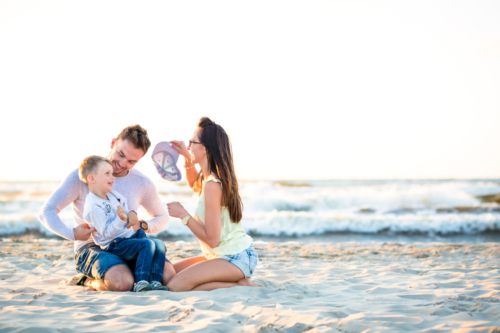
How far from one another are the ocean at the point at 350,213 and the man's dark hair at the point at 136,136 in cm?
103

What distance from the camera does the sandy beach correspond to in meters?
2.41

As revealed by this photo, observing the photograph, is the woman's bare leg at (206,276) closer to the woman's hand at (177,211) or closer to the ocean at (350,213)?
the woman's hand at (177,211)

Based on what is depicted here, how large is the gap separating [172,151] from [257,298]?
1658mm

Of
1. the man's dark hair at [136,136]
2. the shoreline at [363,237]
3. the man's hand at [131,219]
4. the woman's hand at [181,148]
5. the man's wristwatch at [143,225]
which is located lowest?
the shoreline at [363,237]

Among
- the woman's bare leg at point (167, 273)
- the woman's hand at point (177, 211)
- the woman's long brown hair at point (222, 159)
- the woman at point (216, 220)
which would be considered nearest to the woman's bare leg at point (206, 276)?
the woman at point (216, 220)

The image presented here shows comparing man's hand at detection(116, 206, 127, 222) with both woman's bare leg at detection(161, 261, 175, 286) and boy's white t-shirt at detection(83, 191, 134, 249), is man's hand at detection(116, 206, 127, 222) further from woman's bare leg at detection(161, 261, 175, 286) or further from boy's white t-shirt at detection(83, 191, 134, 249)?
woman's bare leg at detection(161, 261, 175, 286)

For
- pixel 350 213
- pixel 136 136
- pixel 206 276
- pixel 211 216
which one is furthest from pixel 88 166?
pixel 350 213

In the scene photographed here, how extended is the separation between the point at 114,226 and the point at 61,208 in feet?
1.97

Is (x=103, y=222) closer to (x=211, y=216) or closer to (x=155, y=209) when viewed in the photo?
(x=155, y=209)

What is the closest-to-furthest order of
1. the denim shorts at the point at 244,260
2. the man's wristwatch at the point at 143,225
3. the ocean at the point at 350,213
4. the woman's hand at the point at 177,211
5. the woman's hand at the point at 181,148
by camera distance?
1. the woman's hand at the point at 177,211
2. the denim shorts at the point at 244,260
3. the man's wristwatch at the point at 143,225
4. the woman's hand at the point at 181,148
5. the ocean at the point at 350,213

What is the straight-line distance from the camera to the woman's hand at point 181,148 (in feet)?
12.4

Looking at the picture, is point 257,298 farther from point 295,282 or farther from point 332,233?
point 332,233

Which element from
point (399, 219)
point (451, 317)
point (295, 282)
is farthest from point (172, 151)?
point (399, 219)

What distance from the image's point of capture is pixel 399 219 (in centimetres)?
1044
